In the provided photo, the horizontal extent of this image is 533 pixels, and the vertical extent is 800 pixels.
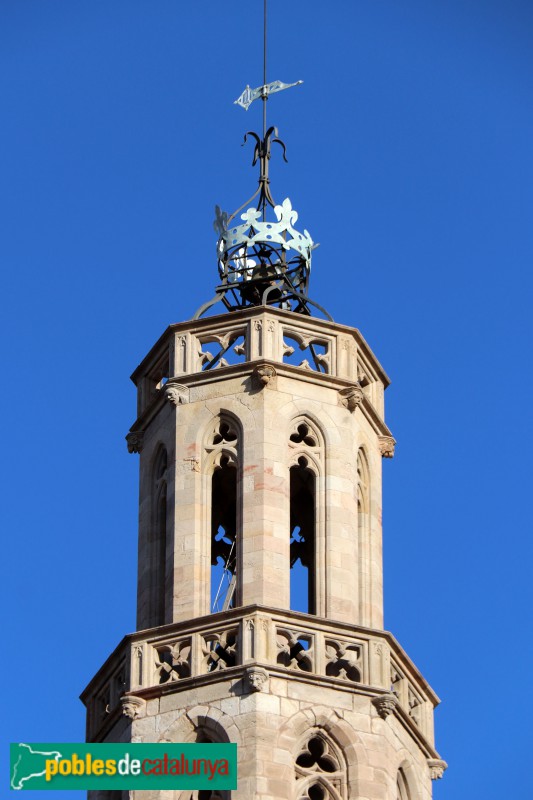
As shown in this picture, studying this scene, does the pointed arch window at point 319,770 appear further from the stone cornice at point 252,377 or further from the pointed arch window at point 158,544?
the stone cornice at point 252,377

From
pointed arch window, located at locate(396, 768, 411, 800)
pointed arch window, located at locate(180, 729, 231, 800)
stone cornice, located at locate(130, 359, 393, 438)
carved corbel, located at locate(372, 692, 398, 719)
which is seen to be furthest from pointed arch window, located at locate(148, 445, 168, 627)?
pointed arch window, located at locate(396, 768, 411, 800)

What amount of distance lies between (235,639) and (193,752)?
1.94m

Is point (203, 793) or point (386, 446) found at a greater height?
point (386, 446)

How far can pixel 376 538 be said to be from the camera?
2598 inches

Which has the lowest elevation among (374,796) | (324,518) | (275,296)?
(374,796)

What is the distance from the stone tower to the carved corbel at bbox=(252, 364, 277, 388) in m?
0.03

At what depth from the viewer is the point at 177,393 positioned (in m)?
66.2

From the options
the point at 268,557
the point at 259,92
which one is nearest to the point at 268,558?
the point at 268,557

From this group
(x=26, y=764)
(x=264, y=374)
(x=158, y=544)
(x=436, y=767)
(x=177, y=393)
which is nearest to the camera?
(x=26, y=764)

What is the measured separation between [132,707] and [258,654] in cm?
217

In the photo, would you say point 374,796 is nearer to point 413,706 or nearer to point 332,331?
point 413,706

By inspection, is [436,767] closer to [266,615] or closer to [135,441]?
[266,615]

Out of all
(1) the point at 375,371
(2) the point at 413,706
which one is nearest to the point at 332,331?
(1) the point at 375,371

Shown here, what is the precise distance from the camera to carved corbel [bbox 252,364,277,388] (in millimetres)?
65625
